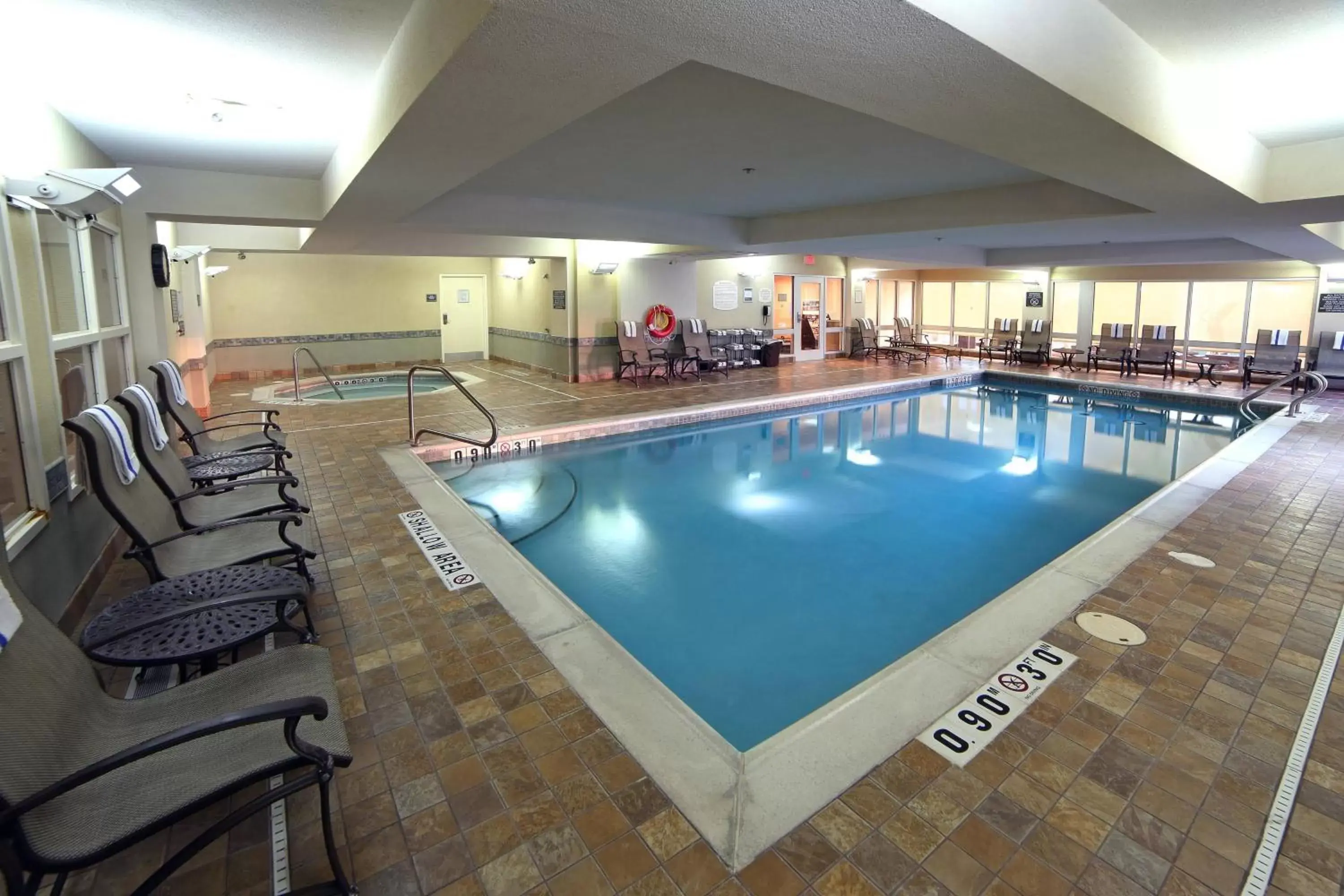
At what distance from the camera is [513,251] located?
9.87 meters

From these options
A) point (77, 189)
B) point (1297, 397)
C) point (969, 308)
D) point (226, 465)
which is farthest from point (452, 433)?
point (969, 308)

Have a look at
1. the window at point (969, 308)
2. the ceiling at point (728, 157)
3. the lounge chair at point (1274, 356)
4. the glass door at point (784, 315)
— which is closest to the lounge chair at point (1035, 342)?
the window at point (969, 308)

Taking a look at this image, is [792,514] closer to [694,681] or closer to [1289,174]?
[694,681]

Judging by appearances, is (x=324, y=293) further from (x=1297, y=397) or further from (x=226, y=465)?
(x=1297, y=397)

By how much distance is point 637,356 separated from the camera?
1101 cm

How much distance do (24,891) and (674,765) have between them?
143 cm

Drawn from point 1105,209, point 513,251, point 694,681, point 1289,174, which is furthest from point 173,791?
point 513,251

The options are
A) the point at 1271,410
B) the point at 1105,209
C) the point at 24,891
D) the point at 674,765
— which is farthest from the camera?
the point at 1271,410

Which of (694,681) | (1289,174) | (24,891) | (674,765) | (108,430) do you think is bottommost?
(694,681)

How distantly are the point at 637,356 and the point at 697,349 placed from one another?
119 centimetres

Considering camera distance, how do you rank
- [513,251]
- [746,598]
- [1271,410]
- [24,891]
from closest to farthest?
[24,891] < [746,598] < [1271,410] < [513,251]

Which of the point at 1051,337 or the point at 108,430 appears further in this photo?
the point at 1051,337

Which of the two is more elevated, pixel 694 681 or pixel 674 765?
pixel 674 765

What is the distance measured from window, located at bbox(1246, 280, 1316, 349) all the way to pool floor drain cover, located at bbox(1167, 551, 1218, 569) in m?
10.9
